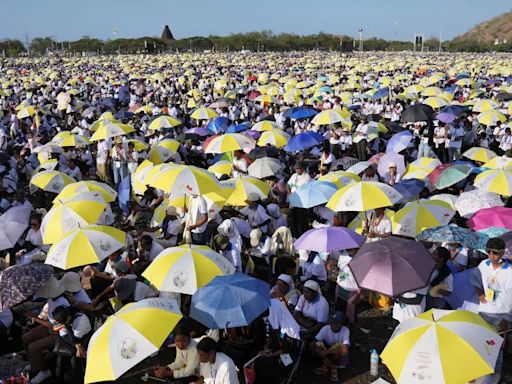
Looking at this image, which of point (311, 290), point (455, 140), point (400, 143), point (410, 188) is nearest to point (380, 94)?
point (455, 140)

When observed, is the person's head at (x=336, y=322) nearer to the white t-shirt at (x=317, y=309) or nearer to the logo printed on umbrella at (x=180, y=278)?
the white t-shirt at (x=317, y=309)

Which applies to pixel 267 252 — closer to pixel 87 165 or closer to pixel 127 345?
pixel 127 345

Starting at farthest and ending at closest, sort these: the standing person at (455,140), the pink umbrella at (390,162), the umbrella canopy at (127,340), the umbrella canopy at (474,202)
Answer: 1. the standing person at (455,140)
2. the pink umbrella at (390,162)
3. the umbrella canopy at (474,202)
4. the umbrella canopy at (127,340)

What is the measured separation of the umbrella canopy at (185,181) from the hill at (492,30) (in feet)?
476

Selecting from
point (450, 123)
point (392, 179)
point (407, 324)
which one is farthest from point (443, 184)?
point (450, 123)

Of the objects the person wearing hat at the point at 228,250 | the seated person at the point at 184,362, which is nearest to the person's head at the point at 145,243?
the person wearing hat at the point at 228,250

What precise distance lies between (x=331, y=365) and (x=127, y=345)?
238 centimetres

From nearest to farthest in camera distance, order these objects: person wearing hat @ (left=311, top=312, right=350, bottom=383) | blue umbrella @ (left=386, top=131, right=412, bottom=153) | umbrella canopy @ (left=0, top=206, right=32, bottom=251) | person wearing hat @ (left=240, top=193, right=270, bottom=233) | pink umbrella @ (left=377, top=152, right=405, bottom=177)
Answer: person wearing hat @ (left=311, top=312, right=350, bottom=383)
umbrella canopy @ (left=0, top=206, right=32, bottom=251)
person wearing hat @ (left=240, top=193, right=270, bottom=233)
pink umbrella @ (left=377, top=152, right=405, bottom=177)
blue umbrella @ (left=386, top=131, right=412, bottom=153)

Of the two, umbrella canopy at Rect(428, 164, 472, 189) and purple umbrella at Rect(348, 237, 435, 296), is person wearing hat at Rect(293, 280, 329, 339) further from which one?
umbrella canopy at Rect(428, 164, 472, 189)

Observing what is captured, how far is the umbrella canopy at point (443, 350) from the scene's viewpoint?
11.4ft

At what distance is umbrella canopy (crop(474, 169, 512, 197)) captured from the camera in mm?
7363

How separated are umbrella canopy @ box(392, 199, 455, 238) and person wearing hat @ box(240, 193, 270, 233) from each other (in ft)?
5.76

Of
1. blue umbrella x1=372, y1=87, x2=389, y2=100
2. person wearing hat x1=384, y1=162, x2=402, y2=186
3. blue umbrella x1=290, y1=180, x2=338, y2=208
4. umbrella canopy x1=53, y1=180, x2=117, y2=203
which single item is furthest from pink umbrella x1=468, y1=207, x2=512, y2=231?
blue umbrella x1=372, y1=87, x2=389, y2=100

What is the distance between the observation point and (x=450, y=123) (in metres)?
13.1
